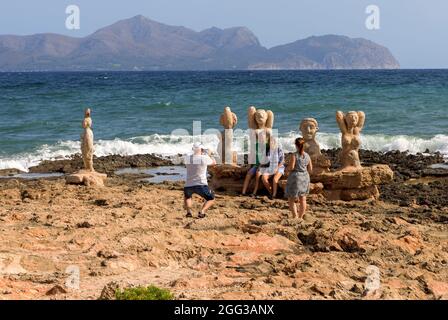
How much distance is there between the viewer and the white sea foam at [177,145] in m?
26.0

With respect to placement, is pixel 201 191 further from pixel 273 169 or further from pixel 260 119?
pixel 260 119

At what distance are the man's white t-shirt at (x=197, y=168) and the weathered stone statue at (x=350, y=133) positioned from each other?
194 inches

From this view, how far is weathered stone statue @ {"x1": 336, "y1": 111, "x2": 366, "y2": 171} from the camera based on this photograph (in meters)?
16.8

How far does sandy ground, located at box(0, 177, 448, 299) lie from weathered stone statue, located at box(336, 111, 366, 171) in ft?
6.77

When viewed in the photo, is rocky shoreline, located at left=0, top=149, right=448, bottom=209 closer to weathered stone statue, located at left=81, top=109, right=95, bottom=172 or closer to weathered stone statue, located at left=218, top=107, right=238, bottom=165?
weathered stone statue, located at left=81, top=109, right=95, bottom=172

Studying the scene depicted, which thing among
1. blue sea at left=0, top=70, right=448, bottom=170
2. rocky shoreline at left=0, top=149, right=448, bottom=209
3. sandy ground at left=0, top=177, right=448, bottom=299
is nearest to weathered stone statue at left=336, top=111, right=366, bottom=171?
rocky shoreline at left=0, top=149, right=448, bottom=209

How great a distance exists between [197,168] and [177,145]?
15176mm

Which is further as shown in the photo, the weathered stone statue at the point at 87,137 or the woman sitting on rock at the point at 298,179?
the weathered stone statue at the point at 87,137

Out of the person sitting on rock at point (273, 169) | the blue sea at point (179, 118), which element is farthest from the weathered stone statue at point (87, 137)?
the blue sea at point (179, 118)

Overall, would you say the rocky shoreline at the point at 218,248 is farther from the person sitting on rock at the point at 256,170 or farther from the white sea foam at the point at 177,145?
the white sea foam at the point at 177,145

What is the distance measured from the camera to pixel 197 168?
1275 cm

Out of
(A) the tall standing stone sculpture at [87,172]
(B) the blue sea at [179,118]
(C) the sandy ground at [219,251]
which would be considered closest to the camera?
(C) the sandy ground at [219,251]
